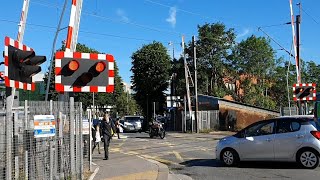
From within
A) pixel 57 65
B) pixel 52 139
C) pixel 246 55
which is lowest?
pixel 52 139

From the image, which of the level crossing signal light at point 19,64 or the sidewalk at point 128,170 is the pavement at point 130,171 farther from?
the level crossing signal light at point 19,64

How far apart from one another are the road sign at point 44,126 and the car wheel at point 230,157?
6.87 m

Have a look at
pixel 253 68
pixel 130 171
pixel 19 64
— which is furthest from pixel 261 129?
pixel 253 68

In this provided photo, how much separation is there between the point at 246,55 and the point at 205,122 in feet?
63.7

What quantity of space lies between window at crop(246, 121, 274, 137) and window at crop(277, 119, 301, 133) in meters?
0.24

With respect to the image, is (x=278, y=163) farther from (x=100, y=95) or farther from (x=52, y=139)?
(x=100, y=95)

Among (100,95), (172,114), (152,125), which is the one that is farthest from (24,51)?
(100,95)

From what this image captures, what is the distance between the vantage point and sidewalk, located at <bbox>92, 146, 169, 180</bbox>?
1185 centimetres

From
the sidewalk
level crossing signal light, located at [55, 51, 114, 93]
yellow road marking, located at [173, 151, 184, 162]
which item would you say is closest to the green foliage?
yellow road marking, located at [173, 151, 184, 162]

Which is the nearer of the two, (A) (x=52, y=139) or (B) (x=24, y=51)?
(B) (x=24, y=51)

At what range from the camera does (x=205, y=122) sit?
42156 millimetres

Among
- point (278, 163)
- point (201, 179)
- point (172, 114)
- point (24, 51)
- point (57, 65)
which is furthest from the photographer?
point (172, 114)

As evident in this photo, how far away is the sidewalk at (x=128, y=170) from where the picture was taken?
11852 millimetres

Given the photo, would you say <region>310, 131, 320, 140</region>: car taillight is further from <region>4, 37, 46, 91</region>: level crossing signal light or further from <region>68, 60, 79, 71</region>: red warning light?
<region>4, 37, 46, 91</region>: level crossing signal light
